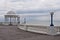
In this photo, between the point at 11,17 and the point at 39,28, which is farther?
the point at 11,17

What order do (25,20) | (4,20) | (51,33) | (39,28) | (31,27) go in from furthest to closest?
(4,20) < (25,20) < (31,27) < (39,28) < (51,33)

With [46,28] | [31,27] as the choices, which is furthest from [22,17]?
[46,28]

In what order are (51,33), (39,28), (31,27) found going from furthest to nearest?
1. (31,27)
2. (39,28)
3. (51,33)

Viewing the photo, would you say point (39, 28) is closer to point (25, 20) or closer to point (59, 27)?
point (59, 27)

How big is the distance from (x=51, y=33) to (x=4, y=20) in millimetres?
31094

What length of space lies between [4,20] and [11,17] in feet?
8.48

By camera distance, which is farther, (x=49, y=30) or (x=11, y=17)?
(x=11, y=17)

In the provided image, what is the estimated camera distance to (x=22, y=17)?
44.2 m

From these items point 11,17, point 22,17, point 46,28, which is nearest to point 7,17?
point 11,17

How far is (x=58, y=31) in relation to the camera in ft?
62.2

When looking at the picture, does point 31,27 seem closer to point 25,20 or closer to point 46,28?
point 46,28

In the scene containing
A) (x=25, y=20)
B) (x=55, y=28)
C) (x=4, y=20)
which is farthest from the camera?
(x=4, y=20)

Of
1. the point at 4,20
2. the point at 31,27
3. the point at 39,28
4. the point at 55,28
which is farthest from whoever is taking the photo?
the point at 4,20

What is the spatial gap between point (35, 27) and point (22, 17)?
2197 centimetres
